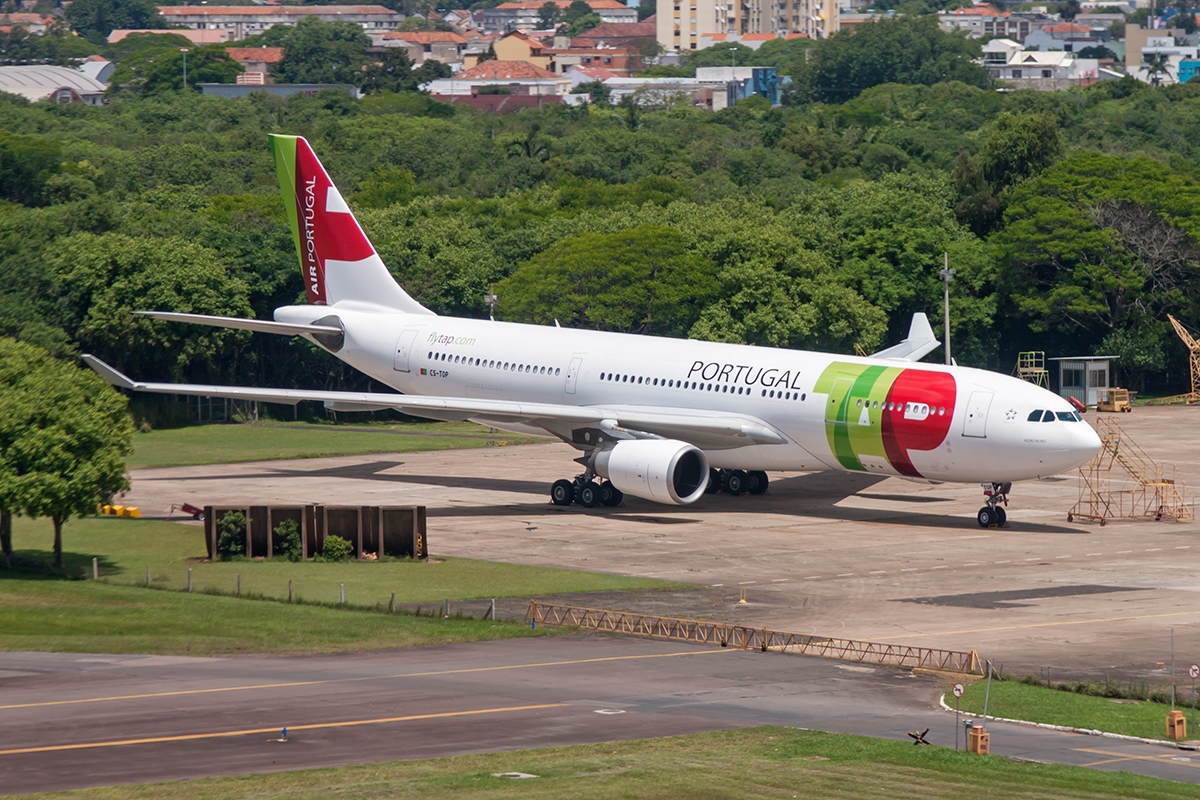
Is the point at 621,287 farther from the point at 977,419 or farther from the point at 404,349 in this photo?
the point at 977,419

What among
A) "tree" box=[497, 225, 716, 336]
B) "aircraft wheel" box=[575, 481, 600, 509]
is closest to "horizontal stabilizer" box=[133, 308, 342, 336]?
"aircraft wheel" box=[575, 481, 600, 509]

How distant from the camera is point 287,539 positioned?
50250 mm

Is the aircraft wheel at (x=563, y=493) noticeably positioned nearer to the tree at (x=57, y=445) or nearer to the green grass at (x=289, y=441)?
the tree at (x=57, y=445)

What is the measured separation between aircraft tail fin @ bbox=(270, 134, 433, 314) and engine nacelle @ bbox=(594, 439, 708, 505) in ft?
52.6

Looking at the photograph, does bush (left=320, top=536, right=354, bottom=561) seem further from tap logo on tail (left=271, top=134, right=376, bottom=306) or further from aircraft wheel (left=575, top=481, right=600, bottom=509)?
tap logo on tail (left=271, top=134, right=376, bottom=306)

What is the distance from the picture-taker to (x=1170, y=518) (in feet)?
185

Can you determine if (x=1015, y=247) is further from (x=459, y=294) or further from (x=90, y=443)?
(x=90, y=443)

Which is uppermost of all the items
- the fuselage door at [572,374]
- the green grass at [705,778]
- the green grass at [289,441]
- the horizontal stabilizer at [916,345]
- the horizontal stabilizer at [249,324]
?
the horizontal stabilizer at [249,324]

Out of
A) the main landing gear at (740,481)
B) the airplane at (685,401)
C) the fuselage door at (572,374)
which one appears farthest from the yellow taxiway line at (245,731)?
the main landing gear at (740,481)

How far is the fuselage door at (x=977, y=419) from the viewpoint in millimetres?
52406

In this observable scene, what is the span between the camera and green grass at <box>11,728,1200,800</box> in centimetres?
2602

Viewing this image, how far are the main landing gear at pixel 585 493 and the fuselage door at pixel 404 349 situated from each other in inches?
394

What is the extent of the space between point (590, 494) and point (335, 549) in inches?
469

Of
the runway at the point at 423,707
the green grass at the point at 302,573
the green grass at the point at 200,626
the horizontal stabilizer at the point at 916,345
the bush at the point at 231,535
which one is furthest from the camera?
the horizontal stabilizer at the point at 916,345
